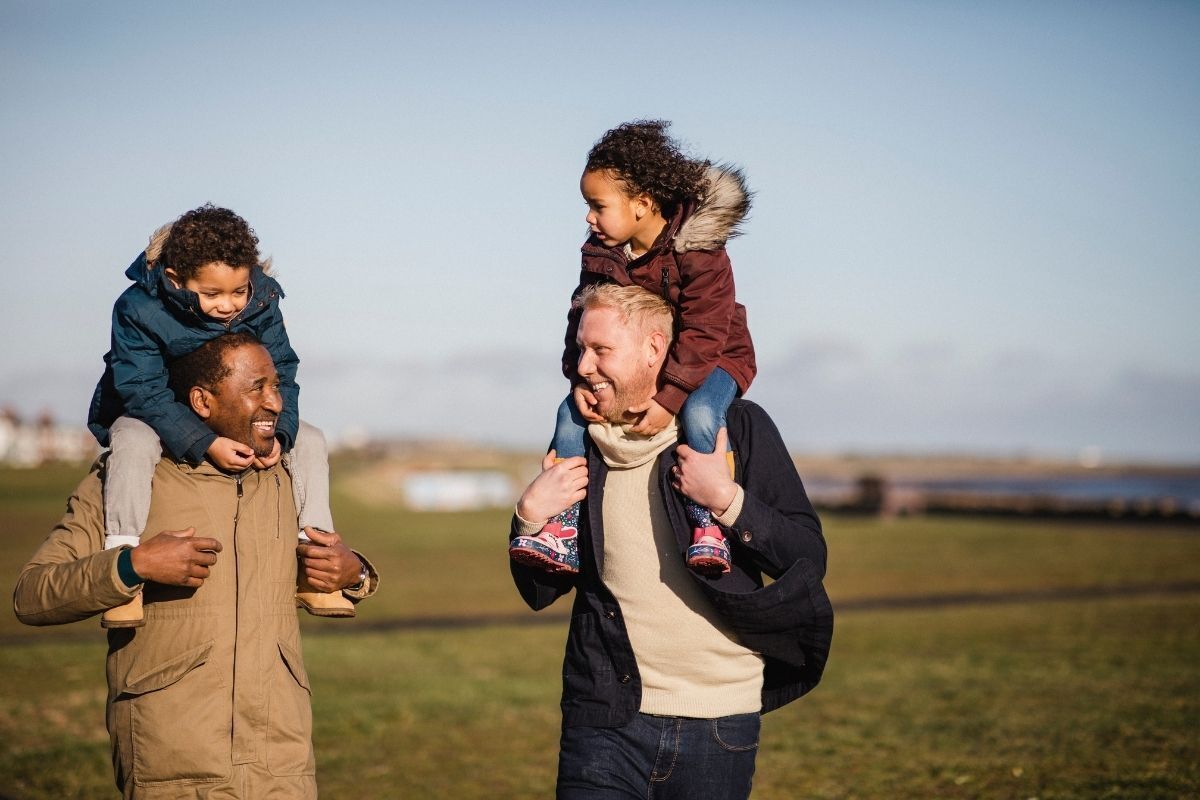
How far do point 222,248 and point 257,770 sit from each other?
1553 mm

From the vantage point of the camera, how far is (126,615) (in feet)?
11.0

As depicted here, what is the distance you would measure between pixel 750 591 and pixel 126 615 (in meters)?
1.75

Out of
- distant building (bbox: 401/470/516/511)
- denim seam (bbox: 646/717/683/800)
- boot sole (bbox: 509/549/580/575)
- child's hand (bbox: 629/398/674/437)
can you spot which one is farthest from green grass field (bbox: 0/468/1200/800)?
distant building (bbox: 401/470/516/511)

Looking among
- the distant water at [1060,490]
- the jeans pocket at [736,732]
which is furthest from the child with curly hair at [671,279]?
the distant water at [1060,490]

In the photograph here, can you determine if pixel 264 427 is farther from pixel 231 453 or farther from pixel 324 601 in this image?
pixel 324 601

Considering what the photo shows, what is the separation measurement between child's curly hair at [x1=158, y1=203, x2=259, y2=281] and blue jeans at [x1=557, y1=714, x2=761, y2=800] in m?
1.79

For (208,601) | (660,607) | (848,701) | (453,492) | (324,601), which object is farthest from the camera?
(453,492)

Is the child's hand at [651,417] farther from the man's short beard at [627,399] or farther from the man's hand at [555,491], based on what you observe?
the man's hand at [555,491]

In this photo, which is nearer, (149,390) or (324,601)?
(149,390)

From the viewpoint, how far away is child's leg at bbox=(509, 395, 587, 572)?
11.6 feet

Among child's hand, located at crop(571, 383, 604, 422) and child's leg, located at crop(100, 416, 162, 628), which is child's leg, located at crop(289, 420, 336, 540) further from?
child's hand, located at crop(571, 383, 604, 422)

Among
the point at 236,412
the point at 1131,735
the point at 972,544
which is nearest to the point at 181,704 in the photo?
the point at 236,412

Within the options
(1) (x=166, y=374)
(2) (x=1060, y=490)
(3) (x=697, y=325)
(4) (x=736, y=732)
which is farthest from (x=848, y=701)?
(2) (x=1060, y=490)

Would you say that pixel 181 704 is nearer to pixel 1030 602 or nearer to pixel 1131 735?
pixel 1131 735
